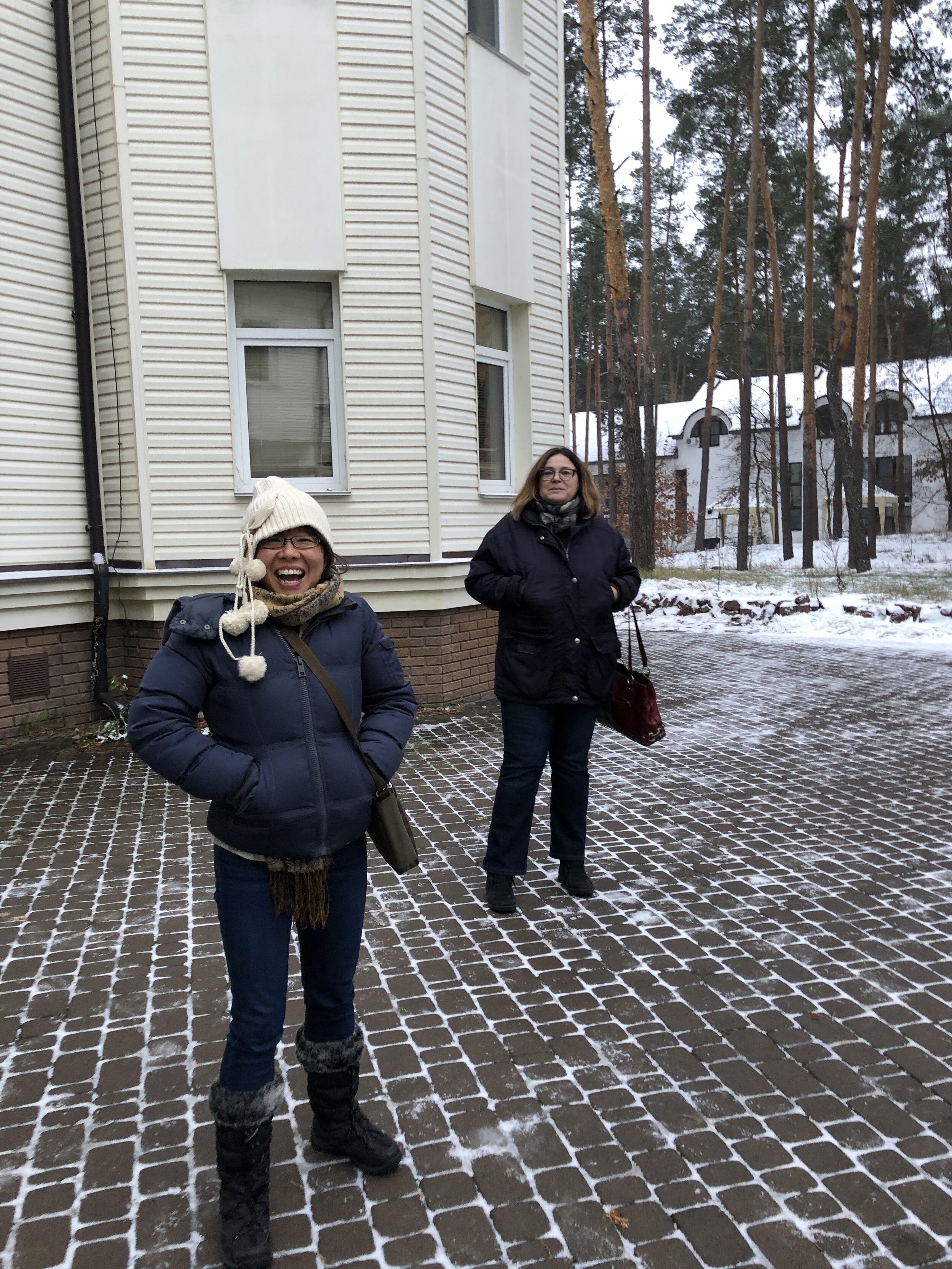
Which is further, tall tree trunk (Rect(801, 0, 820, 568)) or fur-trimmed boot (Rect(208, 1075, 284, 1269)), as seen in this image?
tall tree trunk (Rect(801, 0, 820, 568))

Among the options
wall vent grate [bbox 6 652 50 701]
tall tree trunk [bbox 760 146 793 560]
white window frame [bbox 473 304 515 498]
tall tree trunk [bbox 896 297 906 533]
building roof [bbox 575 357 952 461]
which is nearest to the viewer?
wall vent grate [bbox 6 652 50 701]

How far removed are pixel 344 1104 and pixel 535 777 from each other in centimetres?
204

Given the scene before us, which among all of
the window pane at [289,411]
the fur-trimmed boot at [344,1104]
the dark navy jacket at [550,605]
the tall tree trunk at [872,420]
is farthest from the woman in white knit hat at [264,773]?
the tall tree trunk at [872,420]

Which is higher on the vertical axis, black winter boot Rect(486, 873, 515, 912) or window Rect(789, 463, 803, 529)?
window Rect(789, 463, 803, 529)

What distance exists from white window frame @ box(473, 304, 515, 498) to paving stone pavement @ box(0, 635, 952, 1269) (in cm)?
463

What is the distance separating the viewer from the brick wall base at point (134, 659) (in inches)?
326

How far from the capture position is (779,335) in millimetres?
30125

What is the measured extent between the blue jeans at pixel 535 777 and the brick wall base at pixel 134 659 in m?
4.21

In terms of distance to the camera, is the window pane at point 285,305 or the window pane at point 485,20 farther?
the window pane at point 485,20

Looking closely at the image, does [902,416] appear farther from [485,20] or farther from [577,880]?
[577,880]

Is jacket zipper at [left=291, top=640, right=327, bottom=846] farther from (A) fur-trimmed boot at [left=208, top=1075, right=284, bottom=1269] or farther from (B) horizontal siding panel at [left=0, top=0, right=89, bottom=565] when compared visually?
(B) horizontal siding panel at [left=0, top=0, right=89, bottom=565]

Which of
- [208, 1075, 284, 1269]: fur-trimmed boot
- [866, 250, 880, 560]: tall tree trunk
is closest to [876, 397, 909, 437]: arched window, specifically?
[866, 250, 880, 560]: tall tree trunk

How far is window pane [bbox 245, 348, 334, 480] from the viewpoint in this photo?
8.84 meters

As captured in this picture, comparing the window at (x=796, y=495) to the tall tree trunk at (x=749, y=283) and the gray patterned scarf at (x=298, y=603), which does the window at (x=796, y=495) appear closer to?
the tall tree trunk at (x=749, y=283)
